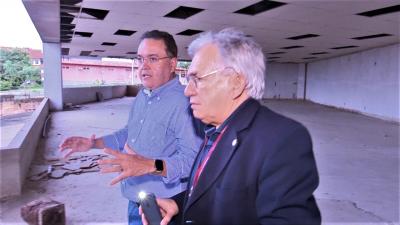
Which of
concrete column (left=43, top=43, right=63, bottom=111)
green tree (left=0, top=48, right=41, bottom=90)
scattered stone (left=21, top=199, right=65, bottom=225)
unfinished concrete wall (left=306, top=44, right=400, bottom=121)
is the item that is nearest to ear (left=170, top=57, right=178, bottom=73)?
scattered stone (left=21, top=199, right=65, bottom=225)

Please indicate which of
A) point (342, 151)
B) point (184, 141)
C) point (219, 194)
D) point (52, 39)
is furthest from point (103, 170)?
point (52, 39)

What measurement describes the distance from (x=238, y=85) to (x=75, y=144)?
1060 mm

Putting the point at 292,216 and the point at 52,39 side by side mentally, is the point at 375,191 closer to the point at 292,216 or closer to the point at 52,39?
the point at 292,216

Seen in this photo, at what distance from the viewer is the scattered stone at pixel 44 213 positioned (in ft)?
9.00

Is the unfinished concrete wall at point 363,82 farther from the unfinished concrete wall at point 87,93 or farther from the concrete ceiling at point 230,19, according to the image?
the unfinished concrete wall at point 87,93

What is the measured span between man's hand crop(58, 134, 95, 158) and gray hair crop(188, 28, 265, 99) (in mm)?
1015

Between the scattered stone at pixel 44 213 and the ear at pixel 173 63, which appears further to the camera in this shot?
the scattered stone at pixel 44 213

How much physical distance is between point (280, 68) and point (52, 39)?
14310mm

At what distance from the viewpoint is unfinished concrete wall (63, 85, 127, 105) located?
603 inches

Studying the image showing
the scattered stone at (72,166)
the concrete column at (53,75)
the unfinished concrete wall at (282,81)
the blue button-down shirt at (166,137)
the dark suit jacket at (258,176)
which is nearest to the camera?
the dark suit jacket at (258,176)

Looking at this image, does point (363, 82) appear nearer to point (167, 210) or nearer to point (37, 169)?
point (37, 169)

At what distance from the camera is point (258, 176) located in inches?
33.5

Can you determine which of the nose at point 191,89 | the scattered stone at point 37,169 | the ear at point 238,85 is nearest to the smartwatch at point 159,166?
the nose at point 191,89

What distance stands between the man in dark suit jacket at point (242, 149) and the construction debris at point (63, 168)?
12.7ft
